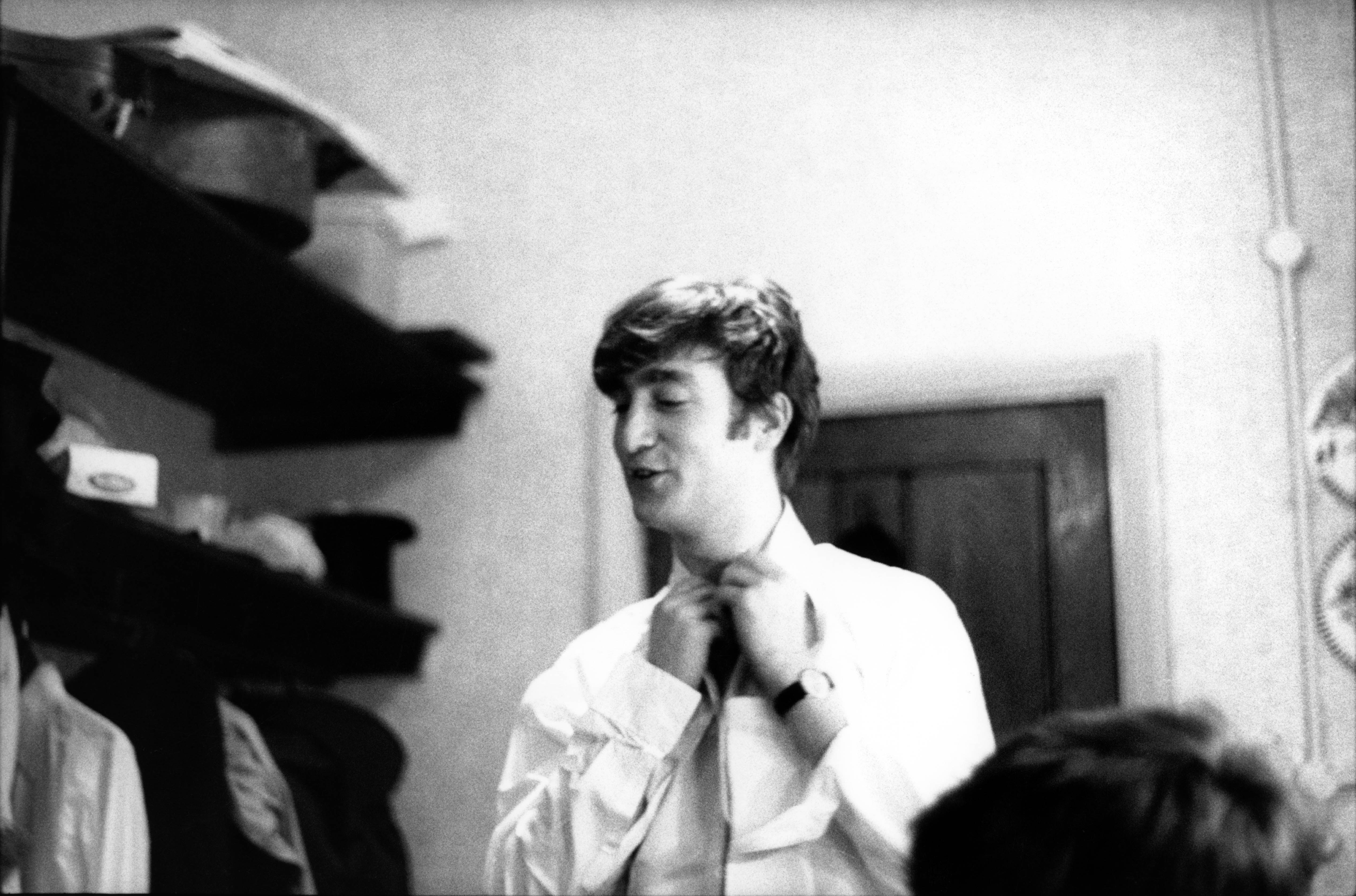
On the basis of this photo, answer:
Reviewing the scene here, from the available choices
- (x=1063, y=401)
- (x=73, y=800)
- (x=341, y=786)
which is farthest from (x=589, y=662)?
(x=1063, y=401)

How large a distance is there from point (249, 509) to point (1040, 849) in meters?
1.36

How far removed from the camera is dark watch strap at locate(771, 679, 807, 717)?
829 mm

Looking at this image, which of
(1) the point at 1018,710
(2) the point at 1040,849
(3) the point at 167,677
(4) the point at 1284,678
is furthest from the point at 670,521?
(4) the point at 1284,678

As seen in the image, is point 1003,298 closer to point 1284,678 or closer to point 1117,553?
point 1117,553

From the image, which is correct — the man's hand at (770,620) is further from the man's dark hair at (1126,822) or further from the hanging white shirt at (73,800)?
the hanging white shirt at (73,800)

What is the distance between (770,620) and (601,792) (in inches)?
4.9

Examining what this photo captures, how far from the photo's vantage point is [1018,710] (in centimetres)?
158

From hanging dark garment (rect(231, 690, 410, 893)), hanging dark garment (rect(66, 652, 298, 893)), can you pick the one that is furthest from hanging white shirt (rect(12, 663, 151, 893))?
hanging dark garment (rect(231, 690, 410, 893))

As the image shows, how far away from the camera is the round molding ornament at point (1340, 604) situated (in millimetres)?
1557

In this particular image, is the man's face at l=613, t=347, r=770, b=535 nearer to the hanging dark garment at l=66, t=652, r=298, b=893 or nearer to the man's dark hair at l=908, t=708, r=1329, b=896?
the man's dark hair at l=908, t=708, r=1329, b=896

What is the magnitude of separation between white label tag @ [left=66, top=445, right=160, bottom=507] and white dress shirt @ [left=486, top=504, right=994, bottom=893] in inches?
22.2

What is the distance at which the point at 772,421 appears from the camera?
938mm

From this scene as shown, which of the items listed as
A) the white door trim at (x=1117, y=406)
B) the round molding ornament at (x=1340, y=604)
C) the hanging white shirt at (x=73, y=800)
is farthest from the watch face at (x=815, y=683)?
the round molding ornament at (x=1340, y=604)

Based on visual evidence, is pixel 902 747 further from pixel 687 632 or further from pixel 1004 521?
pixel 1004 521
